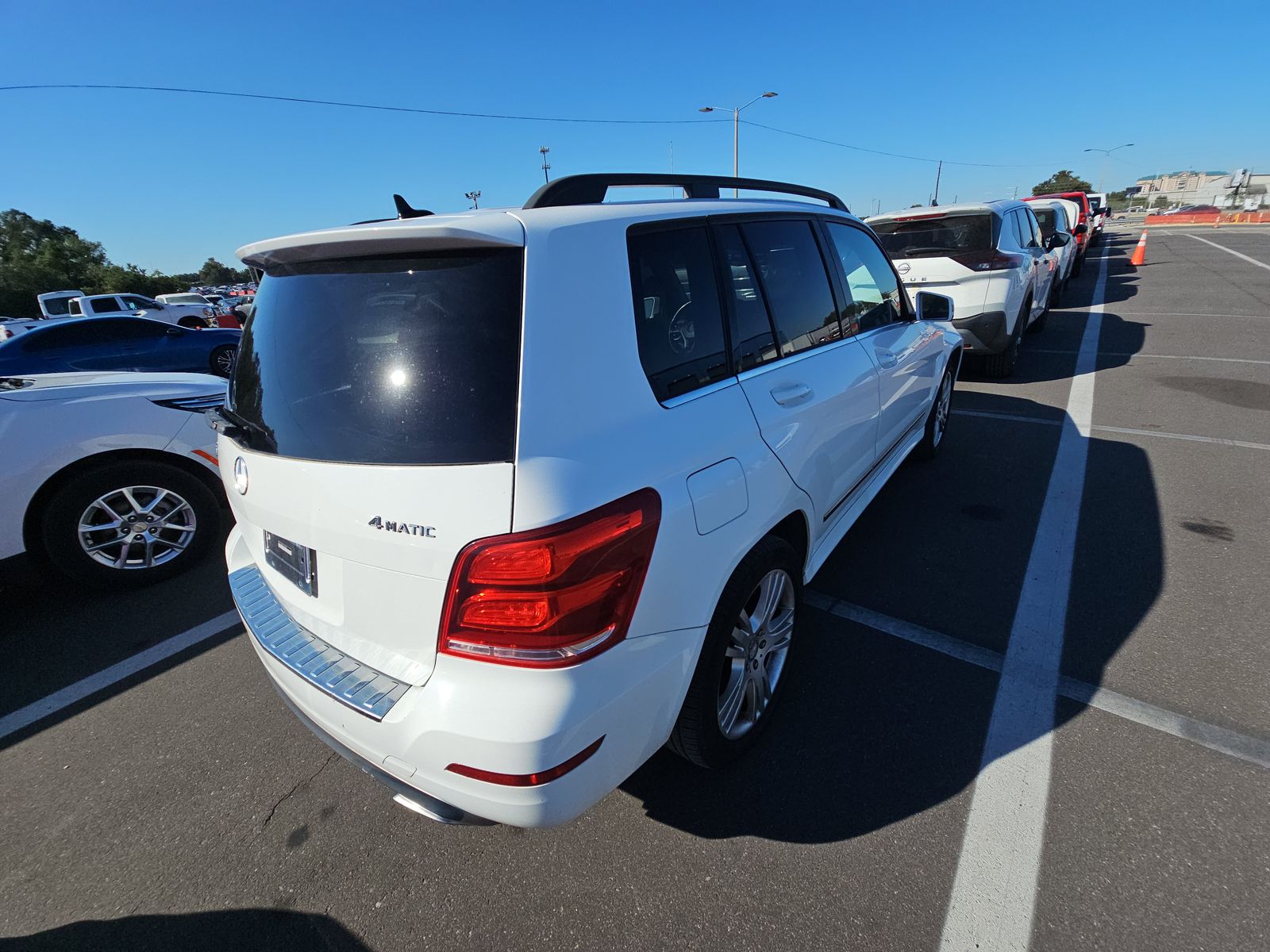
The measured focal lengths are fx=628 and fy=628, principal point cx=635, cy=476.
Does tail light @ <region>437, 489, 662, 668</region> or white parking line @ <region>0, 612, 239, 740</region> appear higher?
tail light @ <region>437, 489, 662, 668</region>

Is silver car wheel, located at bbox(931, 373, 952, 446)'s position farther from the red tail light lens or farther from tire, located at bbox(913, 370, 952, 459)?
the red tail light lens

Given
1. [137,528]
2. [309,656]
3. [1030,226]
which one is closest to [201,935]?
[309,656]

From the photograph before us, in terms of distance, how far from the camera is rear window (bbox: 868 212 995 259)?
264 inches

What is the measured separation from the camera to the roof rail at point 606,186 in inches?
80.4

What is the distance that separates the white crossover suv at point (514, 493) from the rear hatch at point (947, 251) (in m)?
5.40

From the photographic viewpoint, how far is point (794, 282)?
2668mm

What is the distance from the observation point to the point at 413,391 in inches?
61.8

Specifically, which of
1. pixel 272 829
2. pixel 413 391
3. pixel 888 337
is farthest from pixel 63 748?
pixel 888 337

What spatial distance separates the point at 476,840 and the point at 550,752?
85cm

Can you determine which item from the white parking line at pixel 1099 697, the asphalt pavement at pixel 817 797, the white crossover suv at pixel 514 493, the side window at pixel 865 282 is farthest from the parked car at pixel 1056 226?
the white crossover suv at pixel 514 493

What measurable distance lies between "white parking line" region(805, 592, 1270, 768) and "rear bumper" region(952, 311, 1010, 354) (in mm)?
4719

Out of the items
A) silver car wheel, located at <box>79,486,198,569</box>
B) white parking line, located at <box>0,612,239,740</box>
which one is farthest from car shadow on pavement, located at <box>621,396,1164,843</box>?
silver car wheel, located at <box>79,486,198,569</box>

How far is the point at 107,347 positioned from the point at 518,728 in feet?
→ 32.2

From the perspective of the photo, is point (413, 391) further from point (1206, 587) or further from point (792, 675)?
point (1206, 587)
